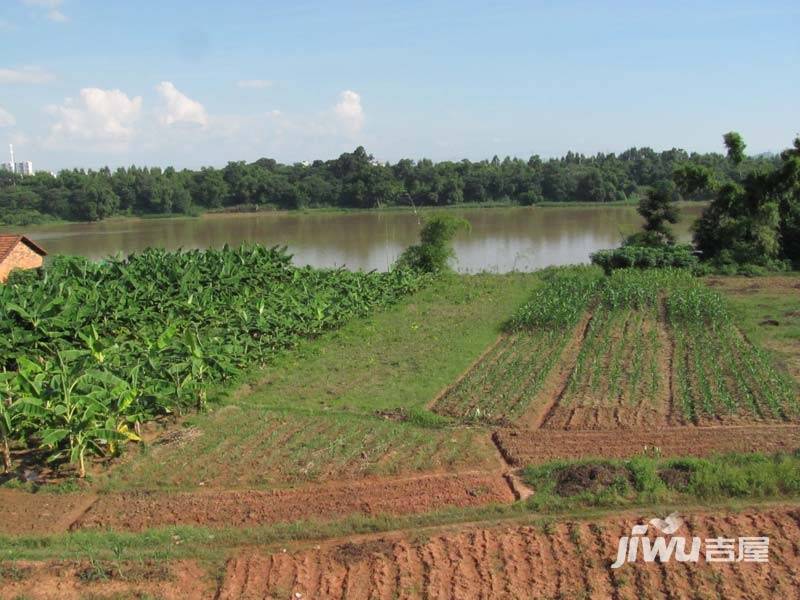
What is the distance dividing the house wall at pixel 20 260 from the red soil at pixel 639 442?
63.6ft

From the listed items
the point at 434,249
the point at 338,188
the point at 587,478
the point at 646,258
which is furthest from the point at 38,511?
the point at 338,188

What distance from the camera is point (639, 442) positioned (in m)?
10.4

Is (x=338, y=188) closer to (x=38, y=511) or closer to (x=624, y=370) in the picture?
(x=624, y=370)

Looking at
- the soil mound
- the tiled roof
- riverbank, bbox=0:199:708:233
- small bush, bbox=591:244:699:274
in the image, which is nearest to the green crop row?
small bush, bbox=591:244:699:274

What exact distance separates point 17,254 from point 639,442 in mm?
21927

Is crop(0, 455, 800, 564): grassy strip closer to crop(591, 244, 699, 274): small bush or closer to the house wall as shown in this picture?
the house wall

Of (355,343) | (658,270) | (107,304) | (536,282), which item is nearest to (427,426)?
(355,343)

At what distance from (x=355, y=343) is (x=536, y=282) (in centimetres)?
1086

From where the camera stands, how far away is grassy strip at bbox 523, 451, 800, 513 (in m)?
8.41

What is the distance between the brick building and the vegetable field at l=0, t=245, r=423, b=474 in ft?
5.90

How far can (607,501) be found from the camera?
8.38 m

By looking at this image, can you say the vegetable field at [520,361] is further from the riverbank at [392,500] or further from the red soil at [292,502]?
the red soil at [292,502]

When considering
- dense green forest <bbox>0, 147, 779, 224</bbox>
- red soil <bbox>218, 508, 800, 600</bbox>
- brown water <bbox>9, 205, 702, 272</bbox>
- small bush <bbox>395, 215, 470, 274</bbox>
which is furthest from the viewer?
dense green forest <bbox>0, 147, 779, 224</bbox>

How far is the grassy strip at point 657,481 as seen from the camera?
331 inches
